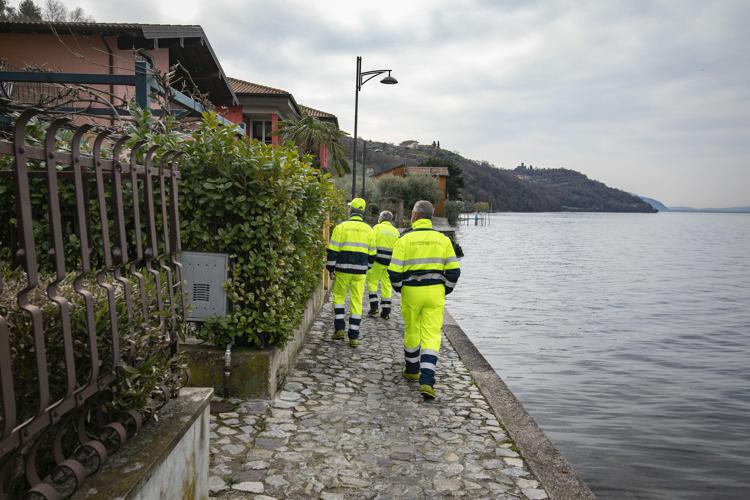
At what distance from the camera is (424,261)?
6.36 meters

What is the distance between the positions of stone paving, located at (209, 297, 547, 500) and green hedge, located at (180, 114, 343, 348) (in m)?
0.81

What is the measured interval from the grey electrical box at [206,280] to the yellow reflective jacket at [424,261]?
1995 millimetres

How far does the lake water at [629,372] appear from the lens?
673 centimetres

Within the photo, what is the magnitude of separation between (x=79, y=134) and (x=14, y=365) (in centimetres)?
91

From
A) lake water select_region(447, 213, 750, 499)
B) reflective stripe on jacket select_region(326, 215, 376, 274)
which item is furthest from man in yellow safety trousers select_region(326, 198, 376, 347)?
lake water select_region(447, 213, 750, 499)

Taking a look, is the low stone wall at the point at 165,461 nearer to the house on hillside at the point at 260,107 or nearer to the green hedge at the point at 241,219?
the green hedge at the point at 241,219

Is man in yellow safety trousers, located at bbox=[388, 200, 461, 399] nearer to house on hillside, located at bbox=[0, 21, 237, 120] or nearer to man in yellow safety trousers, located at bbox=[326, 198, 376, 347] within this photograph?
man in yellow safety trousers, located at bbox=[326, 198, 376, 347]

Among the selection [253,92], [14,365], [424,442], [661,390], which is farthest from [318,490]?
[253,92]

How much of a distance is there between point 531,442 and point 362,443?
58.8 inches

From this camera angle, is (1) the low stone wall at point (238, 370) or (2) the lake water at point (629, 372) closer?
(1) the low stone wall at point (238, 370)

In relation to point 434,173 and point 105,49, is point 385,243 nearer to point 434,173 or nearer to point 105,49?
point 105,49

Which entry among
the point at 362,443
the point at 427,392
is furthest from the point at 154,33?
the point at 362,443

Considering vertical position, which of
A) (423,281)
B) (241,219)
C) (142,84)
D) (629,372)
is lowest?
(629,372)

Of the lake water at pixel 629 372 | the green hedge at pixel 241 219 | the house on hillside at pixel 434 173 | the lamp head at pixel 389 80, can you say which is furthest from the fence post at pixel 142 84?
the house on hillside at pixel 434 173
